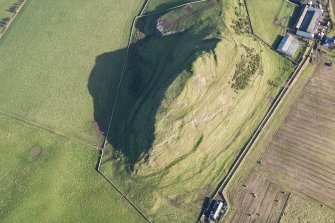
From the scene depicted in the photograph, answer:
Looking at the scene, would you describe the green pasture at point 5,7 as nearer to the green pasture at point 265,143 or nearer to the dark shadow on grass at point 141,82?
the dark shadow on grass at point 141,82

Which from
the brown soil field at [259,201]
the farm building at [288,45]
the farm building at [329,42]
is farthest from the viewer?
the farm building at [329,42]

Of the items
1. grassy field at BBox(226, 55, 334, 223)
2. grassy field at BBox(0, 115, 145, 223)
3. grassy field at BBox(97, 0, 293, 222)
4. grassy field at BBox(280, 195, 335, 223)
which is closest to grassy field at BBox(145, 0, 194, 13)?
grassy field at BBox(97, 0, 293, 222)

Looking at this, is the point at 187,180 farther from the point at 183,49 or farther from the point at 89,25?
the point at 89,25

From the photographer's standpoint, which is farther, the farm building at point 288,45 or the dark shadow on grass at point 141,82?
the farm building at point 288,45

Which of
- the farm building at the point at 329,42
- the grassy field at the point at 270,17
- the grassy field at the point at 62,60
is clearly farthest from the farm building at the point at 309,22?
the grassy field at the point at 62,60

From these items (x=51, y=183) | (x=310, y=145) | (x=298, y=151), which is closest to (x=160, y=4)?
(x=298, y=151)

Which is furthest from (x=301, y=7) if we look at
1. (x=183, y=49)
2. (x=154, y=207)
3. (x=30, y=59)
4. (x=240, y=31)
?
(x=30, y=59)
